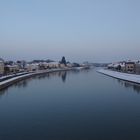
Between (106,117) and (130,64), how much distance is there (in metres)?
60.5

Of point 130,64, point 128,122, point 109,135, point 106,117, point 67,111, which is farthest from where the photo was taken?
point 130,64

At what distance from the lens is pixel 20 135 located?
29.1ft

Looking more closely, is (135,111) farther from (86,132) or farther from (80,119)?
(86,132)

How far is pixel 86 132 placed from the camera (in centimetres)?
923

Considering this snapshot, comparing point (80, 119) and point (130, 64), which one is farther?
point (130, 64)

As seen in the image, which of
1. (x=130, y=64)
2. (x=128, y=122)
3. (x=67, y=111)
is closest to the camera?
(x=128, y=122)

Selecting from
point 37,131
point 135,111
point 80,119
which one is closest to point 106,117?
point 80,119

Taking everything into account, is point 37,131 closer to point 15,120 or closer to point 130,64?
point 15,120

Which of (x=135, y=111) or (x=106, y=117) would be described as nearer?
(x=106, y=117)

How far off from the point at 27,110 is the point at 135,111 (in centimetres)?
524

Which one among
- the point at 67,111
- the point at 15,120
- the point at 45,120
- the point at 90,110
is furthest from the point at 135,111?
the point at 15,120

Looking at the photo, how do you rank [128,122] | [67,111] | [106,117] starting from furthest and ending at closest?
[67,111]
[106,117]
[128,122]

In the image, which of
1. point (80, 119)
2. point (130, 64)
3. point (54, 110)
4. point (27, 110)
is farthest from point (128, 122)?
point (130, 64)

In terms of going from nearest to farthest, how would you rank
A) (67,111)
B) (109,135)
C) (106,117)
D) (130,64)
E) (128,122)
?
(109,135) < (128,122) < (106,117) < (67,111) < (130,64)
